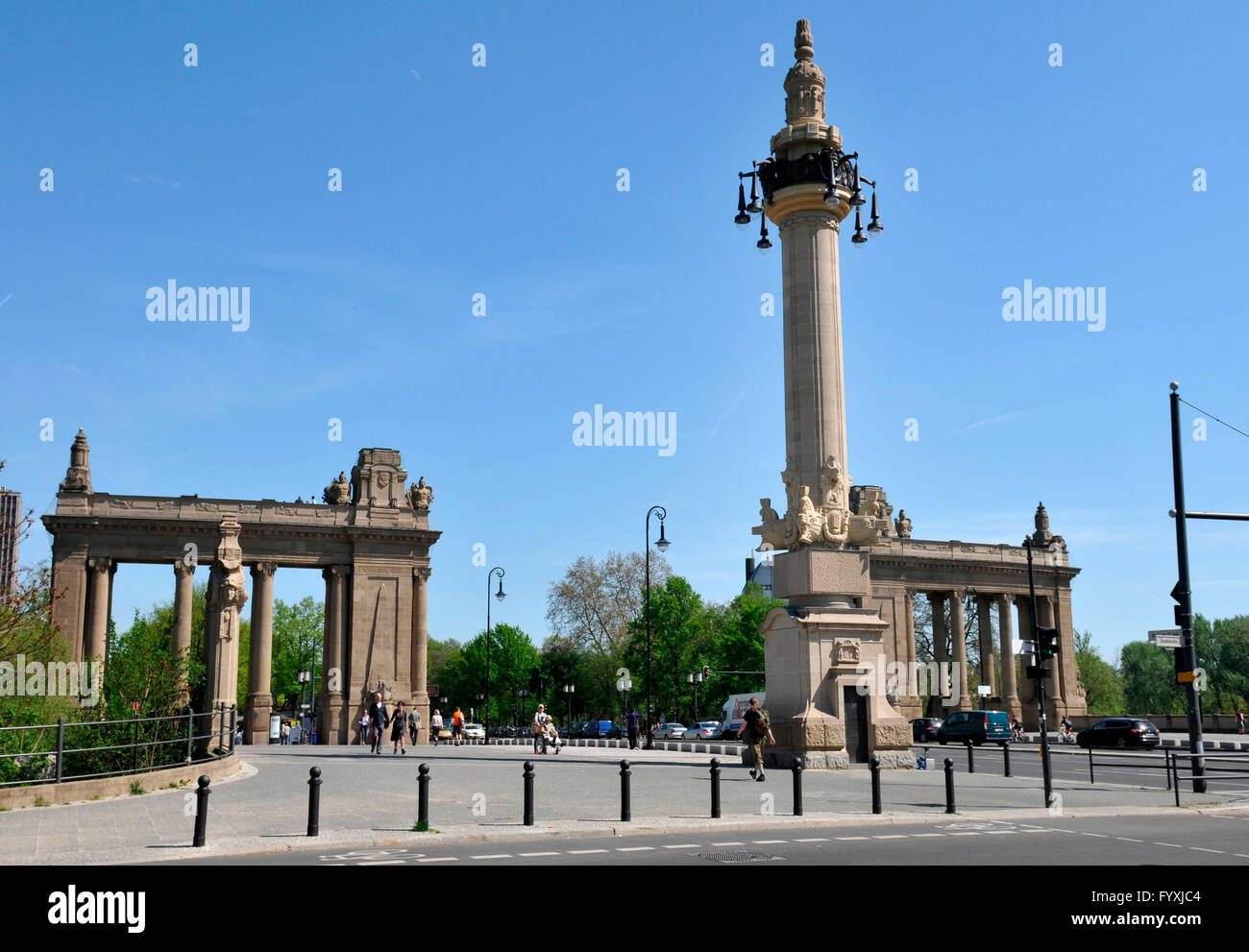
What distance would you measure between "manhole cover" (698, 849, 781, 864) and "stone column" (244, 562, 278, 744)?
59.2m

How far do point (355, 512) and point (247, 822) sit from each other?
59650 mm

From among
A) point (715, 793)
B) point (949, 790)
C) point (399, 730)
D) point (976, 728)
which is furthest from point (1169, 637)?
point (976, 728)

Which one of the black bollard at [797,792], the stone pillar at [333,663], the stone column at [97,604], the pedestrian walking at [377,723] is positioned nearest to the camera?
the black bollard at [797,792]

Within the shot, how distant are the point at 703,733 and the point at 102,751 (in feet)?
207

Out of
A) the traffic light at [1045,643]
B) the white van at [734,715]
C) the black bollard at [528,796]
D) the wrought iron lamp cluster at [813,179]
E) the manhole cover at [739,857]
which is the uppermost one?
the wrought iron lamp cluster at [813,179]

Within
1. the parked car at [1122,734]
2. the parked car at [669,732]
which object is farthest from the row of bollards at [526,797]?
the parked car at [669,732]

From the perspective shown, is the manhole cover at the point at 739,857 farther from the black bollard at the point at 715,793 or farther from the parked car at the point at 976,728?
the parked car at the point at 976,728

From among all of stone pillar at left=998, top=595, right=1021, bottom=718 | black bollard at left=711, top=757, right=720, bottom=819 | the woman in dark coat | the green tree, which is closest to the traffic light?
black bollard at left=711, top=757, right=720, bottom=819

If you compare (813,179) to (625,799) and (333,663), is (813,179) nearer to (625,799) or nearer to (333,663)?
(625,799)

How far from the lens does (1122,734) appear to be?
5391 centimetres

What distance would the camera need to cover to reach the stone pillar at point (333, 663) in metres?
70.9

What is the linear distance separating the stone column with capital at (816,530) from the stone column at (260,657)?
43.8 meters

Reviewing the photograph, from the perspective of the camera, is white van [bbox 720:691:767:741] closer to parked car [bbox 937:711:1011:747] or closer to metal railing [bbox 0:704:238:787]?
parked car [bbox 937:711:1011:747]
